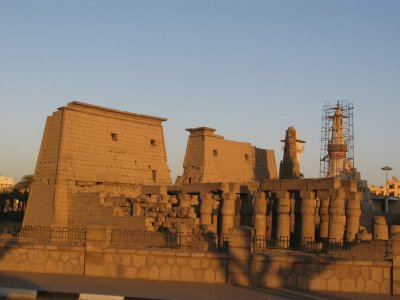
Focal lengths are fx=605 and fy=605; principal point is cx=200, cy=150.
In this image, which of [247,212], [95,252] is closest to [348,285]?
[95,252]

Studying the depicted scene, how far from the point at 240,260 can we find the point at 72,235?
17122 millimetres

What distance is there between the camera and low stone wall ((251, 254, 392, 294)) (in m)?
11.7

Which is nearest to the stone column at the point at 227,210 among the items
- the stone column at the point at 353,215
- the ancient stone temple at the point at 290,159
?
the stone column at the point at 353,215

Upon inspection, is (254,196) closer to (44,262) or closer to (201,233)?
(201,233)

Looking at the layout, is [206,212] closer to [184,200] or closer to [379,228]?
[184,200]

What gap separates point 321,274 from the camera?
1190 centimetres

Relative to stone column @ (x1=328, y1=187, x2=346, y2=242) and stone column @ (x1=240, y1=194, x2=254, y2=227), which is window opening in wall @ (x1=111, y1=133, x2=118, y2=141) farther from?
stone column @ (x1=328, y1=187, x2=346, y2=242)

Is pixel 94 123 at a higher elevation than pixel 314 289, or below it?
higher

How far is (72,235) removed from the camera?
27953mm

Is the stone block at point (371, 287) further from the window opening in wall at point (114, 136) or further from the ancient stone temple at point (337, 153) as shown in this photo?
the ancient stone temple at point (337, 153)

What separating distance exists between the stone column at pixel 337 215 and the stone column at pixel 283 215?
1.97 meters

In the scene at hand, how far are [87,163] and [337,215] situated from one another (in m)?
15.0

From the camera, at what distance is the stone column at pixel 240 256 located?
12.3 meters

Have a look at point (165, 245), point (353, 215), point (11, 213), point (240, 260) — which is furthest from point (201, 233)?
point (11, 213)
